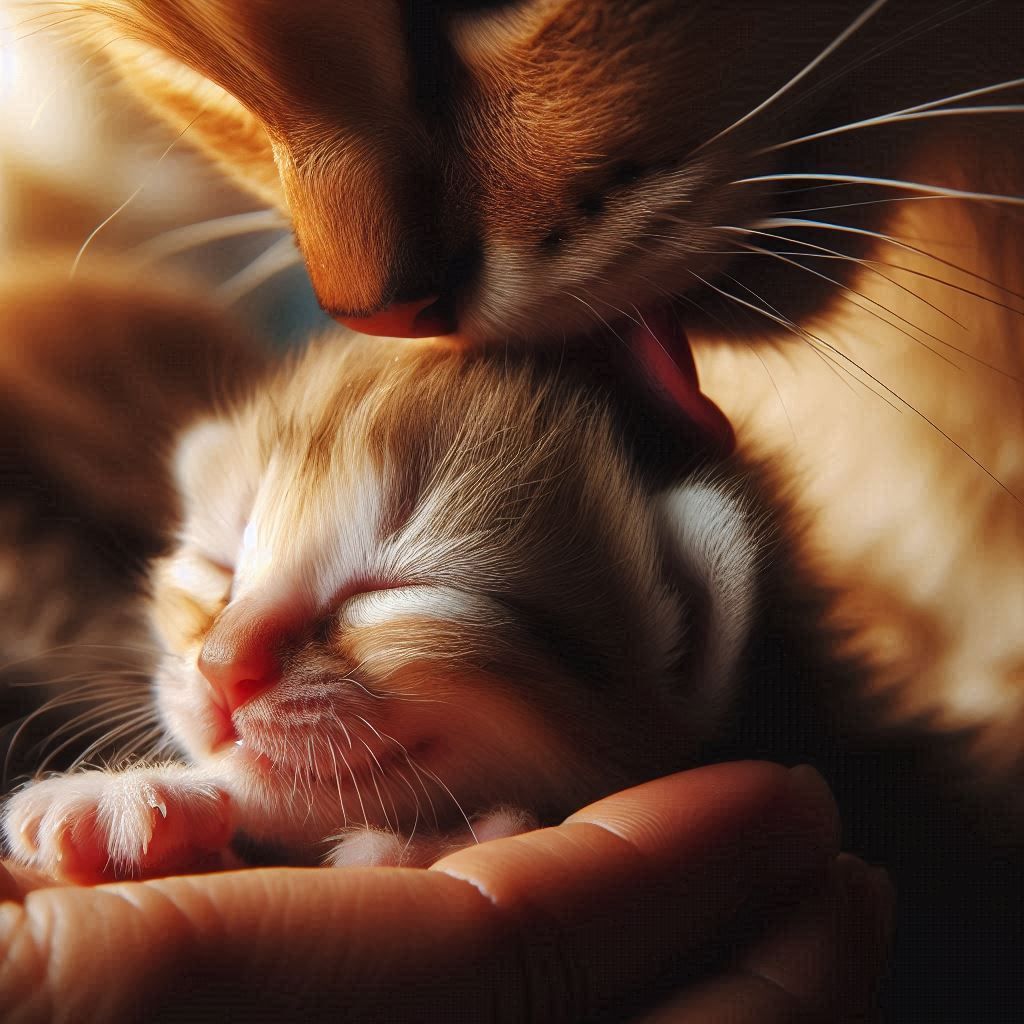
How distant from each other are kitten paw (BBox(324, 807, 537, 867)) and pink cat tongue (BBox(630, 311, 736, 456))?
0.82 feet

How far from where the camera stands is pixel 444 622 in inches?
19.6

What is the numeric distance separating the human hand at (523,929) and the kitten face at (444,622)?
0.06m

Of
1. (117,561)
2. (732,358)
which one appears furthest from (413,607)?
(117,561)

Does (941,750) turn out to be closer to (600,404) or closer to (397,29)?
(600,404)

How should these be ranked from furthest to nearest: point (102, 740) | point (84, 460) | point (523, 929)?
point (84, 460)
point (102, 740)
point (523, 929)

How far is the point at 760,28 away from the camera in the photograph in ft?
1.50

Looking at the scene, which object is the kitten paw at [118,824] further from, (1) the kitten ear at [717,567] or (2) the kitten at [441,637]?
(1) the kitten ear at [717,567]

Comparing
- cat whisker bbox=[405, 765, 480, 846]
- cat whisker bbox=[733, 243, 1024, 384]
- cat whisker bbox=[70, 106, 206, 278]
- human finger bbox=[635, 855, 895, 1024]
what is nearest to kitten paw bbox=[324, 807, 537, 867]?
cat whisker bbox=[405, 765, 480, 846]

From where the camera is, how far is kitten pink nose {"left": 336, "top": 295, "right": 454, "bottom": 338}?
1.62 ft

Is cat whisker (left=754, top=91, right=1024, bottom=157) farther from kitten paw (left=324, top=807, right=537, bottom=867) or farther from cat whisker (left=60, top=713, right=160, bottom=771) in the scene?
cat whisker (left=60, top=713, right=160, bottom=771)

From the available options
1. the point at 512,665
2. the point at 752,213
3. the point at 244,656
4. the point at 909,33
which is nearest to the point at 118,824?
the point at 244,656

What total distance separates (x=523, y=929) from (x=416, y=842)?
139 millimetres

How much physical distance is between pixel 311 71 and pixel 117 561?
469 millimetres

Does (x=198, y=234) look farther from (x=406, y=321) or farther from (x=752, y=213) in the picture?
(x=752, y=213)
